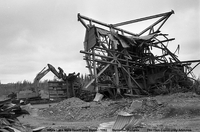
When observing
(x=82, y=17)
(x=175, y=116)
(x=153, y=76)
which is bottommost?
(x=175, y=116)

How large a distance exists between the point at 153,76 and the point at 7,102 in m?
12.2

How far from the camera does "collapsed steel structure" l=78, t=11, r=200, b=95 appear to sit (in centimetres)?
1430

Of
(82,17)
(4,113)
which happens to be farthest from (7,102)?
(82,17)

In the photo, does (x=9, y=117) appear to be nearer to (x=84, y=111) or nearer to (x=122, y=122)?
(x=122, y=122)

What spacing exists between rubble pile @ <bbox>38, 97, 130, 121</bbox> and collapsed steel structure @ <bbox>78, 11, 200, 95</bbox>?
3.03 m

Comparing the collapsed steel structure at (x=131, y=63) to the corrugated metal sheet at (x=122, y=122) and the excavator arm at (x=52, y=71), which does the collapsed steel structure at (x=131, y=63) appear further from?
the corrugated metal sheet at (x=122, y=122)

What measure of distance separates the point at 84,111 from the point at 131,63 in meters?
7.73

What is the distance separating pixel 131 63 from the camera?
16500 mm

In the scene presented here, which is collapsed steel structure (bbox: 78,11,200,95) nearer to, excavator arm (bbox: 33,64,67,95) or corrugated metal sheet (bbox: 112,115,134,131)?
excavator arm (bbox: 33,64,67,95)

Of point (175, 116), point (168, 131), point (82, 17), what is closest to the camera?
point (168, 131)

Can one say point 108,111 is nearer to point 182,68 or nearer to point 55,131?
point 55,131

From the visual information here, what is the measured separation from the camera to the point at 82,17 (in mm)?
14125

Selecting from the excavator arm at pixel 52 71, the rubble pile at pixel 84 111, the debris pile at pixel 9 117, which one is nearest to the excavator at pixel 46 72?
the excavator arm at pixel 52 71

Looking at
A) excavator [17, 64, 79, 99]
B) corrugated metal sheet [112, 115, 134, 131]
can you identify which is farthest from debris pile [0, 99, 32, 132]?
excavator [17, 64, 79, 99]
